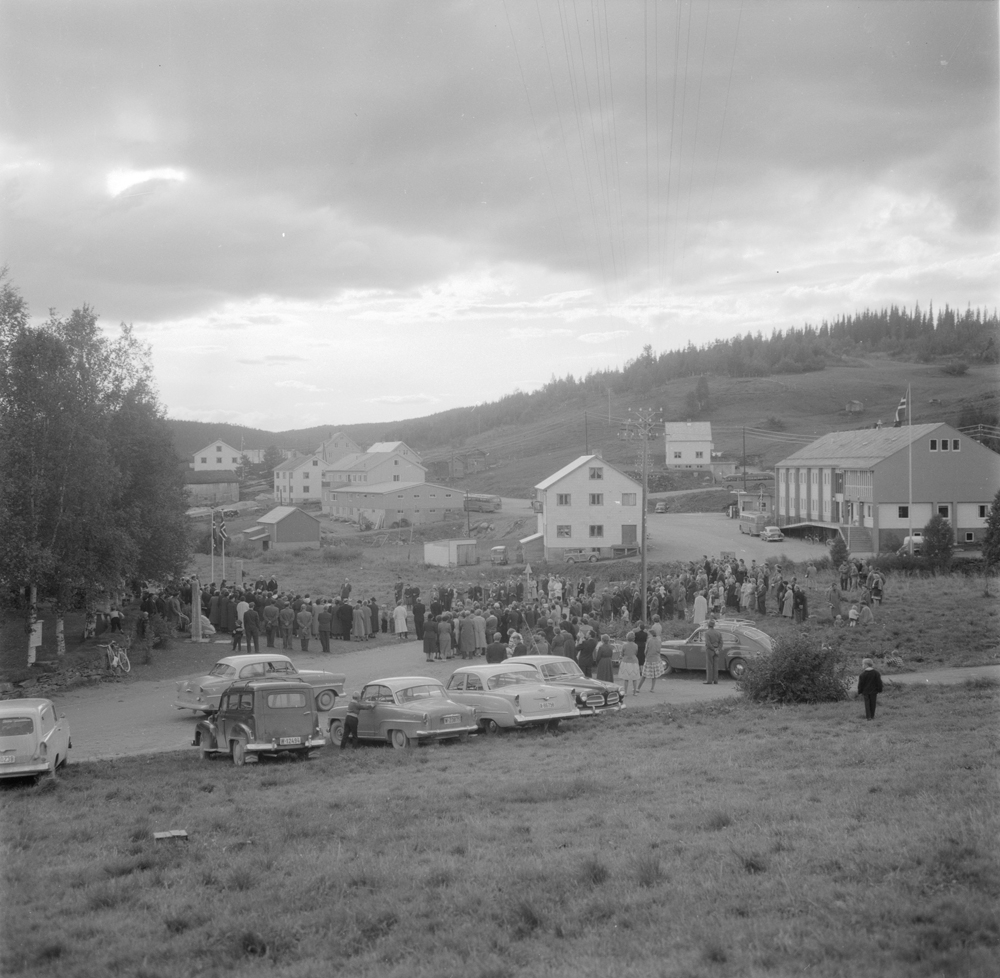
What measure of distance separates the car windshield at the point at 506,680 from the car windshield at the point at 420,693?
105 centimetres

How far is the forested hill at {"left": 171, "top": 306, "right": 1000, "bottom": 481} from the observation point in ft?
462

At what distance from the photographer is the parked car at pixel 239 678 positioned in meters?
21.8

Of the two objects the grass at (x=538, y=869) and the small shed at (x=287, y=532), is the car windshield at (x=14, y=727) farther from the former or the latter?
the small shed at (x=287, y=532)

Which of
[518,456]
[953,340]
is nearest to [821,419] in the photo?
[518,456]

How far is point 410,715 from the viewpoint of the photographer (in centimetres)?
1761

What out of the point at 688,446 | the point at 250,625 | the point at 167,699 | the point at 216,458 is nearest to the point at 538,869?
the point at 167,699

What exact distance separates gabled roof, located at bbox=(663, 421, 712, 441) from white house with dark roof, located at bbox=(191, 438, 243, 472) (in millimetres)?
74654

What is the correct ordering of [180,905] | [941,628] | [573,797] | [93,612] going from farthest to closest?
[93,612] → [941,628] → [573,797] → [180,905]

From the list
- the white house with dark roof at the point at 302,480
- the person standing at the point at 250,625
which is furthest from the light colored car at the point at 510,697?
the white house with dark roof at the point at 302,480

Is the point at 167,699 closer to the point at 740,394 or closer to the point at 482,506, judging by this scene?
→ the point at 482,506

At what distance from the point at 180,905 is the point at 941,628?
25568mm

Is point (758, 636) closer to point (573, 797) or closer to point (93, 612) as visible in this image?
point (573, 797)

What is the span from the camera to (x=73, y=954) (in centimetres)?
725

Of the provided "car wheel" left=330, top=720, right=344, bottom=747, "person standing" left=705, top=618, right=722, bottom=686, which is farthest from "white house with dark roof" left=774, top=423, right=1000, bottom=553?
"car wheel" left=330, top=720, right=344, bottom=747
